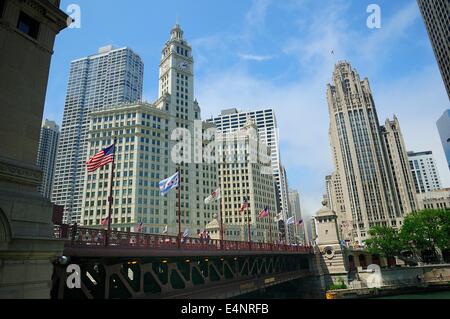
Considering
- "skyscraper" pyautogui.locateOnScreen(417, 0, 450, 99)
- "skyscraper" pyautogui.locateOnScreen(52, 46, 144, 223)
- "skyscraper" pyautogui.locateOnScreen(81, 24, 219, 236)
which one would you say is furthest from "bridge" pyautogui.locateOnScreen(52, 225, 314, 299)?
"skyscraper" pyautogui.locateOnScreen(52, 46, 144, 223)

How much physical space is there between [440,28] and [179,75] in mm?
83836

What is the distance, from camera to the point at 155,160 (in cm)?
9956

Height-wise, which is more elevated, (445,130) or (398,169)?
(445,130)

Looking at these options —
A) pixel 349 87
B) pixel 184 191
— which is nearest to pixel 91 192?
pixel 184 191

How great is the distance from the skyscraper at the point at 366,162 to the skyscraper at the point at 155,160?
231 feet

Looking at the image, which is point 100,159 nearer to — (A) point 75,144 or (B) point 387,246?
(B) point 387,246

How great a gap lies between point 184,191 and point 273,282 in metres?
71.1

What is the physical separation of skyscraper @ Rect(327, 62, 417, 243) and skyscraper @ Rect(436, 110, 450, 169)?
3359cm

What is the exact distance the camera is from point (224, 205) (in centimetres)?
13050

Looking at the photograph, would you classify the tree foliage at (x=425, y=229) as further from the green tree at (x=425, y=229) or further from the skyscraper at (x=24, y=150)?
the skyscraper at (x=24, y=150)

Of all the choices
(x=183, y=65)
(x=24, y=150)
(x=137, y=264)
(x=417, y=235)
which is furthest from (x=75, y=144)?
(x=24, y=150)

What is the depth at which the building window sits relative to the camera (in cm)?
1381

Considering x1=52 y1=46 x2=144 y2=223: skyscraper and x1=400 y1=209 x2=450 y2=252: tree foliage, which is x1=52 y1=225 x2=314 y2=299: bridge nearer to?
x1=400 y1=209 x2=450 y2=252: tree foliage
